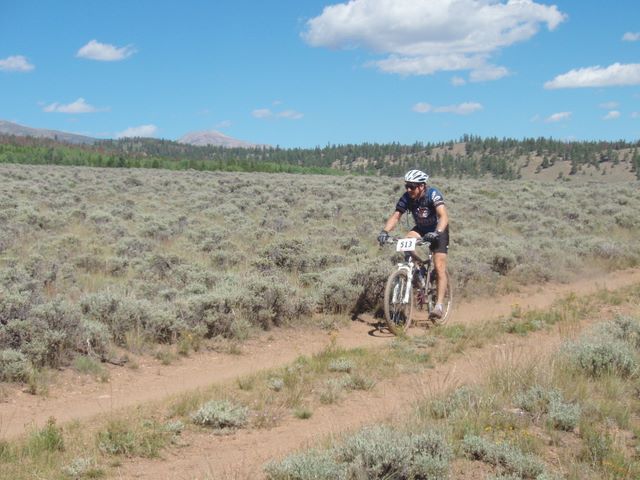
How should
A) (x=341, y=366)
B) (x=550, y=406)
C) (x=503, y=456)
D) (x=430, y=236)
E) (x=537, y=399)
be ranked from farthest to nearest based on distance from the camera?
(x=430, y=236)
(x=341, y=366)
(x=537, y=399)
(x=550, y=406)
(x=503, y=456)

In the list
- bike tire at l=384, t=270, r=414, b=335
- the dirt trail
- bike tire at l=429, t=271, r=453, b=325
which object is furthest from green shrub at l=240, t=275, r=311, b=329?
bike tire at l=429, t=271, r=453, b=325

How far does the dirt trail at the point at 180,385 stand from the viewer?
512 cm

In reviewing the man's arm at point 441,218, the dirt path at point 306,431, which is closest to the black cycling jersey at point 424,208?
the man's arm at point 441,218

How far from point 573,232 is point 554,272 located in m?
6.39

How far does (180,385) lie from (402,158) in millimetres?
160954

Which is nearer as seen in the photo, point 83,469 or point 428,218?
point 83,469

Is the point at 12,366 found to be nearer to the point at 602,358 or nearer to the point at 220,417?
the point at 220,417

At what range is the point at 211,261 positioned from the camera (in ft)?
41.1

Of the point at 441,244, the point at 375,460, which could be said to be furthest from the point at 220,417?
the point at 441,244

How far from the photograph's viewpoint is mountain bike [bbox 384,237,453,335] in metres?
8.35

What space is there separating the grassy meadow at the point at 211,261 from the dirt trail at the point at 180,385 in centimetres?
35

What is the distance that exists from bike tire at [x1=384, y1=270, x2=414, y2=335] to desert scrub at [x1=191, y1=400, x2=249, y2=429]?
11.8 ft

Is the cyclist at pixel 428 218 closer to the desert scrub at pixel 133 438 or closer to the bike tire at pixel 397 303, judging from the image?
the bike tire at pixel 397 303

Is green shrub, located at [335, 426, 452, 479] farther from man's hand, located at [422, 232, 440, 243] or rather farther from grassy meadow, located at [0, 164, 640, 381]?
man's hand, located at [422, 232, 440, 243]
